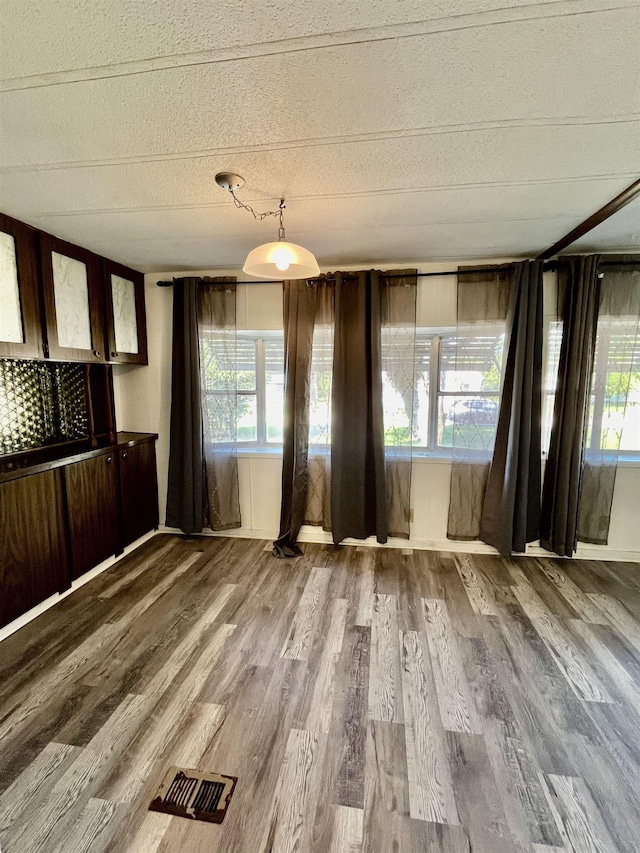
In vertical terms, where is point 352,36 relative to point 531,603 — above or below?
above

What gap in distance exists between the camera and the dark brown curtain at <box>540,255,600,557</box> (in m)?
2.58

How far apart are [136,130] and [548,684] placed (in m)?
3.03

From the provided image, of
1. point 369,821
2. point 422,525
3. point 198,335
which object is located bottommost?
point 369,821

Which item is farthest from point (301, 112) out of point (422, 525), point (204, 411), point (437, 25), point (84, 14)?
point (422, 525)

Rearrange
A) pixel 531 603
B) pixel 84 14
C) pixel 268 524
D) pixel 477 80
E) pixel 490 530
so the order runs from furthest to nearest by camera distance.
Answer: pixel 268 524 → pixel 490 530 → pixel 531 603 → pixel 477 80 → pixel 84 14

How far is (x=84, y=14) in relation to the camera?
0.89 m

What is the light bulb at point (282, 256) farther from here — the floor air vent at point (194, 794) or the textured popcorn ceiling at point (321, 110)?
the floor air vent at point (194, 794)

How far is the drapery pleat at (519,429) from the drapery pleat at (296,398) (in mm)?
1572

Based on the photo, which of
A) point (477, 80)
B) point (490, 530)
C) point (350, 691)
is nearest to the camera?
point (477, 80)

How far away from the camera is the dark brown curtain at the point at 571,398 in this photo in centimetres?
258

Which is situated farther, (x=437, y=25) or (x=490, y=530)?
(x=490, y=530)

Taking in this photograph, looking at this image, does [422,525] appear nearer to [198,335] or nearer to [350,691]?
[350,691]

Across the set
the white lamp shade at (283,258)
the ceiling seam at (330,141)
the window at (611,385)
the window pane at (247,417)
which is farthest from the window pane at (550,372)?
the window pane at (247,417)

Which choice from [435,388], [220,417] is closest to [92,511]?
[220,417]
